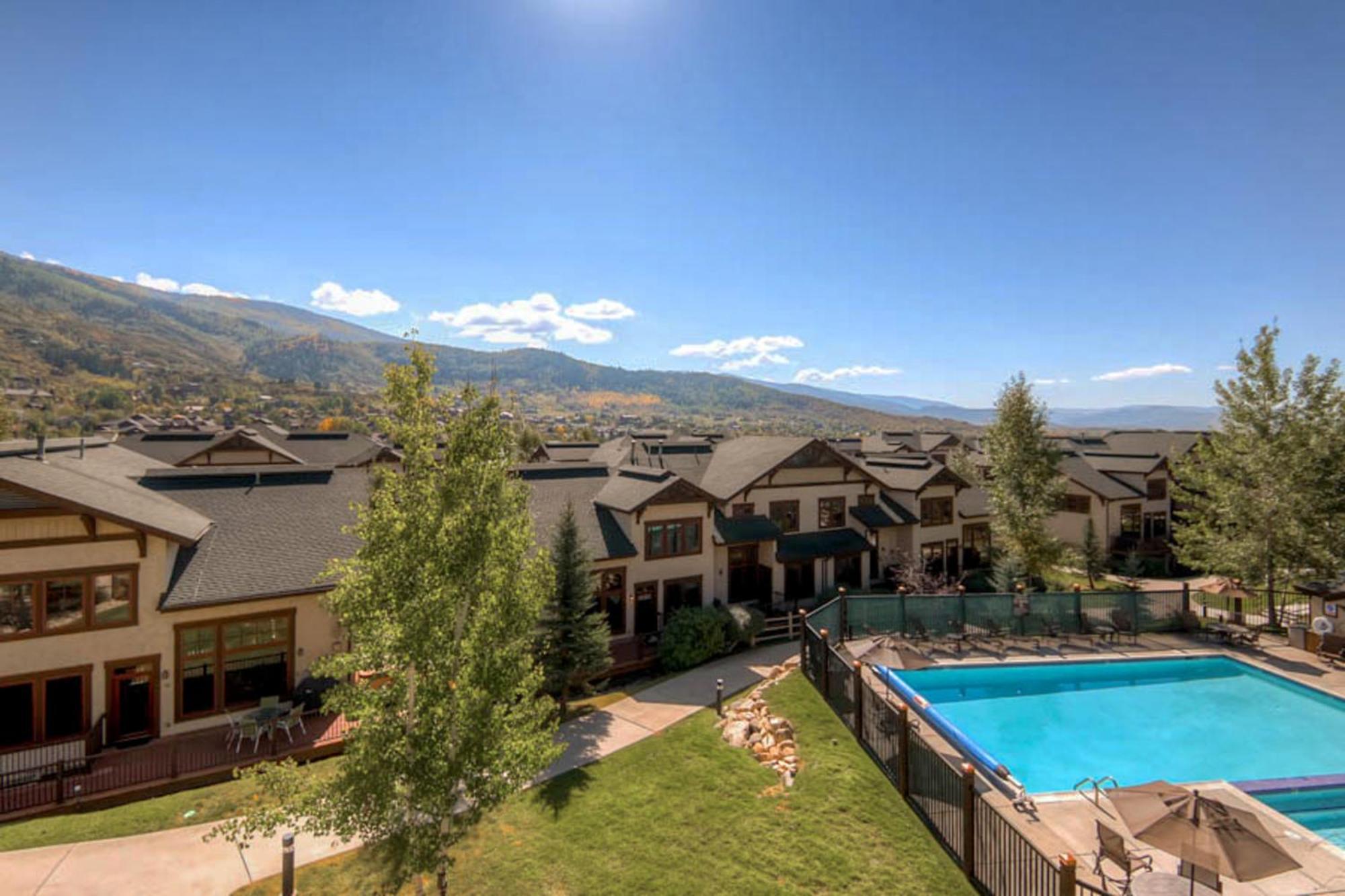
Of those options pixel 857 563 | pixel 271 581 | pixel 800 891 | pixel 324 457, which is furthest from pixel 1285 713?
pixel 324 457

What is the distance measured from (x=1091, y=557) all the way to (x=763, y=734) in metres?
28.2

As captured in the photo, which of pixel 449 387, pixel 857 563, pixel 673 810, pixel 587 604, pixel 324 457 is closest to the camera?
pixel 449 387

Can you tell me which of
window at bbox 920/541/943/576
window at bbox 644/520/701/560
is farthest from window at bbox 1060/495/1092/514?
window at bbox 644/520/701/560

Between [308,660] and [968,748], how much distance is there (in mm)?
17156

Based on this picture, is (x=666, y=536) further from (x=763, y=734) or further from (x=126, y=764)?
(x=126, y=764)

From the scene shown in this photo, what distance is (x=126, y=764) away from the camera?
43.9 ft

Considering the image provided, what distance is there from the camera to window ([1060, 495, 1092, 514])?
38.4m

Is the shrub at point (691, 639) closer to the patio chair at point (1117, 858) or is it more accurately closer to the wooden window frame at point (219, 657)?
the wooden window frame at point (219, 657)

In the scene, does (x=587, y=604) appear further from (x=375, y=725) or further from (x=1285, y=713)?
(x=1285, y=713)

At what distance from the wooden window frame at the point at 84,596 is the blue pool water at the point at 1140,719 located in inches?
A: 841

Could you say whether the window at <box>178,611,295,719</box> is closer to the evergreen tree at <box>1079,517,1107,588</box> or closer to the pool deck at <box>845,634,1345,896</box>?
the pool deck at <box>845,634,1345,896</box>

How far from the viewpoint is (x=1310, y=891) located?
875 cm

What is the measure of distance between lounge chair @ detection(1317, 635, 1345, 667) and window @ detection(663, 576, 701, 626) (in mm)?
20895

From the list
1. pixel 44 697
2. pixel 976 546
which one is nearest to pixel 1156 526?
pixel 976 546
